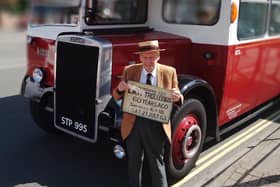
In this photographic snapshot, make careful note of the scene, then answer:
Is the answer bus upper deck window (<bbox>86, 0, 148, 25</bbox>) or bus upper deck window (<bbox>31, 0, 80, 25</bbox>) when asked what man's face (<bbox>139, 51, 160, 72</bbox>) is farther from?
bus upper deck window (<bbox>31, 0, 80, 25</bbox>)

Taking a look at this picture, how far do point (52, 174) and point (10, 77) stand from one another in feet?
18.4

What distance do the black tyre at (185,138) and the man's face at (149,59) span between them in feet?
2.36

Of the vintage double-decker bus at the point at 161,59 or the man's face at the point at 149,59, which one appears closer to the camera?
the man's face at the point at 149,59

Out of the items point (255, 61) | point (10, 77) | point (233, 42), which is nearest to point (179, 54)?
point (233, 42)

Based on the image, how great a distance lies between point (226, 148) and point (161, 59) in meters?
1.55

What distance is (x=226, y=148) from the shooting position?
17.6 feet

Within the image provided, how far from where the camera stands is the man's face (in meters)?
3.50

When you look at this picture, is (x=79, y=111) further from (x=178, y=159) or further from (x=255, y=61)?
(x=255, y=61)

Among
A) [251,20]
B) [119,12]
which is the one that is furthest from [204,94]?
[119,12]

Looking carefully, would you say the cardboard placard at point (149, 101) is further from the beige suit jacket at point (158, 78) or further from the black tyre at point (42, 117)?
the black tyre at point (42, 117)

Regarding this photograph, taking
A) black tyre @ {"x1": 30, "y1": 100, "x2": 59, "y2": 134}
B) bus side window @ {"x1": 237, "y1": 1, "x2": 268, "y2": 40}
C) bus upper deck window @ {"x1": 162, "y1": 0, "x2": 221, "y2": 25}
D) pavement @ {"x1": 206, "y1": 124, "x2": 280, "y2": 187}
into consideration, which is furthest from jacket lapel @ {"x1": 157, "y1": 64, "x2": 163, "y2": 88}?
black tyre @ {"x1": 30, "y1": 100, "x2": 59, "y2": 134}

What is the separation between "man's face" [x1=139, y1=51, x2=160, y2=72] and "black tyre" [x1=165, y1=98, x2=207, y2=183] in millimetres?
719

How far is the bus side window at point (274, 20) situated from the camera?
5.98 m

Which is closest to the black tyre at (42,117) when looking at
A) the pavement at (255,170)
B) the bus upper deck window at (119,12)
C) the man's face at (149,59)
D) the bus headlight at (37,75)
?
the bus headlight at (37,75)
